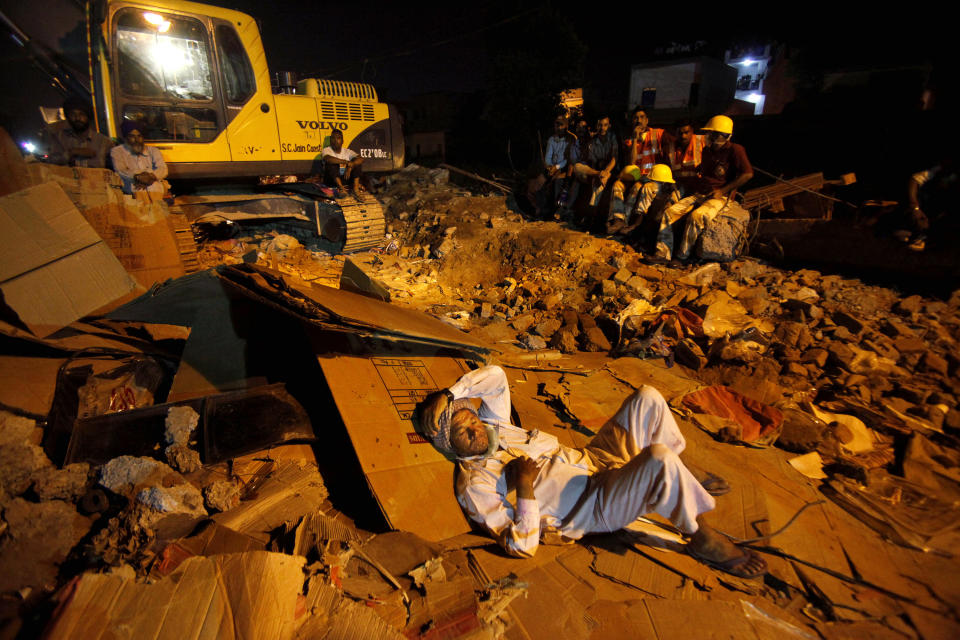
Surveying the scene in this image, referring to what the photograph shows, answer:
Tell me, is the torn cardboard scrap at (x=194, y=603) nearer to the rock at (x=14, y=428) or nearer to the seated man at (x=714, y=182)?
the rock at (x=14, y=428)

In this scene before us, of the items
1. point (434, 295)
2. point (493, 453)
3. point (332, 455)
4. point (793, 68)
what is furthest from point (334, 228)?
point (793, 68)

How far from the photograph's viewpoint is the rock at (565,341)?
15.0ft

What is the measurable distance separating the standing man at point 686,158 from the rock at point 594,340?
115 inches

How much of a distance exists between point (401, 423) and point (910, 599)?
2764 mm

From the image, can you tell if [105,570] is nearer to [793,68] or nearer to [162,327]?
[162,327]

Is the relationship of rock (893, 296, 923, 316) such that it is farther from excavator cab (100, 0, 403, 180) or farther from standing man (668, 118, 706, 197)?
excavator cab (100, 0, 403, 180)

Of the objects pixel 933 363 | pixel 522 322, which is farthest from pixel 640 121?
pixel 933 363

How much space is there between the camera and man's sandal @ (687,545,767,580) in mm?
2148

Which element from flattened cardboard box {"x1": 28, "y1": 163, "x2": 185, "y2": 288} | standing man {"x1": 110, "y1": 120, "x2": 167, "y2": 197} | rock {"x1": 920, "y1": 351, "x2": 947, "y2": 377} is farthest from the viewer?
standing man {"x1": 110, "y1": 120, "x2": 167, "y2": 197}

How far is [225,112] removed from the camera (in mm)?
5531

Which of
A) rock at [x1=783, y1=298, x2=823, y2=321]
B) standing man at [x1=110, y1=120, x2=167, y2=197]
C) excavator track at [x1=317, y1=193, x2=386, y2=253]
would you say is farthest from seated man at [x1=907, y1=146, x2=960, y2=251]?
standing man at [x1=110, y1=120, x2=167, y2=197]

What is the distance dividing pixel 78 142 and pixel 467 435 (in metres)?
6.18

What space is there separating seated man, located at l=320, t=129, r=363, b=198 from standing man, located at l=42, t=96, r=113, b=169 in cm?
268

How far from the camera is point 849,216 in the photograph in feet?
17.0
